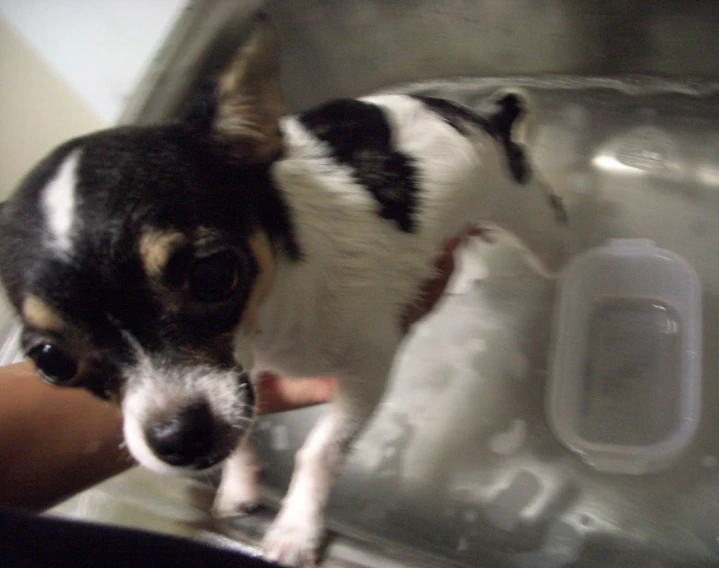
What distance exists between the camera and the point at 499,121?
5.07 ft

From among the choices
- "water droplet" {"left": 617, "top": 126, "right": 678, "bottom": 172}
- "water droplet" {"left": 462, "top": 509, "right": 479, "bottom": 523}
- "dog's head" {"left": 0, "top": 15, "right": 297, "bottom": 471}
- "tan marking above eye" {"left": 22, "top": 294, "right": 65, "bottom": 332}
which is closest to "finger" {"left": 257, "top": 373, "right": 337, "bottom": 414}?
"water droplet" {"left": 462, "top": 509, "right": 479, "bottom": 523}

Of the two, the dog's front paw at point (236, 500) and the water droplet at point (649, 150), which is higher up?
the dog's front paw at point (236, 500)

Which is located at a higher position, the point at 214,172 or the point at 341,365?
the point at 214,172

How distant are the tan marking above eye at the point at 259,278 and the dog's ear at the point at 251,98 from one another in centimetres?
13

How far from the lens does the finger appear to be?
1.42m

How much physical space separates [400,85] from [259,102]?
1215 mm

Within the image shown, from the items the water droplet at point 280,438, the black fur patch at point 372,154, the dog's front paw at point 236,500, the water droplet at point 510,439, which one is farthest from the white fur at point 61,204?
the water droplet at point 510,439

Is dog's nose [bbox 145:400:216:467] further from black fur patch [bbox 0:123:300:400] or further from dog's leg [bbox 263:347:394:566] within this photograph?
dog's leg [bbox 263:347:394:566]

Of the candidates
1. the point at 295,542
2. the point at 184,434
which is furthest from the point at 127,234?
the point at 295,542

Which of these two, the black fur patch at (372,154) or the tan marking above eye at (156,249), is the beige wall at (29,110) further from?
the tan marking above eye at (156,249)

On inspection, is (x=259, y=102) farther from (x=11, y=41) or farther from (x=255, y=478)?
(x=11, y=41)

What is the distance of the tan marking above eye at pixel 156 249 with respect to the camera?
30.0 inches

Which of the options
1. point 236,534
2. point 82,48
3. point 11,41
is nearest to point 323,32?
point 82,48

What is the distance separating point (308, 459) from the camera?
117 centimetres
